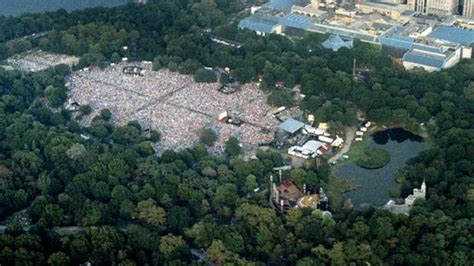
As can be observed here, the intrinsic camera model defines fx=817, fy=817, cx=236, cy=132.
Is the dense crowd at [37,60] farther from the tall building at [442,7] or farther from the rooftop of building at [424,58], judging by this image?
the tall building at [442,7]

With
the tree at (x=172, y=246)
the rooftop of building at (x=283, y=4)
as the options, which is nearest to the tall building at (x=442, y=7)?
the rooftop of building at (x=283, y=4)

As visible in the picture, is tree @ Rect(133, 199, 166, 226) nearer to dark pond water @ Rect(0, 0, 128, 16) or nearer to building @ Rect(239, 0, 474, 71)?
building @ Rect(239, 0, 474, 71)

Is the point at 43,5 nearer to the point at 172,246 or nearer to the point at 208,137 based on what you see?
the point at 208,137

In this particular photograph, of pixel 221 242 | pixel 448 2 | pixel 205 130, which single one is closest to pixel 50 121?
pixel 205 130

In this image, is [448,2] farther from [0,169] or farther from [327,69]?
[0,169]

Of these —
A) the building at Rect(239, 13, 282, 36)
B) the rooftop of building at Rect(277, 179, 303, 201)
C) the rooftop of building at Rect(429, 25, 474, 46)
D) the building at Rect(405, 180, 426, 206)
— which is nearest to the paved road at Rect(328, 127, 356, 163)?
the rooftop of building at Rect(277, 179, 303, 201)

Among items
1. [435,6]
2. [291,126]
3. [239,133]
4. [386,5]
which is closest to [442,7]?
[435,6]
